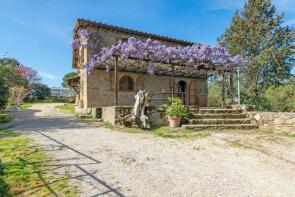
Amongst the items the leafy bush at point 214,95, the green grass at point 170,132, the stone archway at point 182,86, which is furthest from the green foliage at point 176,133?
the leafy bush at point 214,95

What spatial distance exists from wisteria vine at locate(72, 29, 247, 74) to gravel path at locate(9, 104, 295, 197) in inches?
218

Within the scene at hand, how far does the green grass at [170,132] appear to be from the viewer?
8.60 meters

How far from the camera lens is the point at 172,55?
13.5 metres

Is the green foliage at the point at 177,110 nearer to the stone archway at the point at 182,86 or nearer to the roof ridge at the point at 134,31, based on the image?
the roof ridge at the point at 134,31

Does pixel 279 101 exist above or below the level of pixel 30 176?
above

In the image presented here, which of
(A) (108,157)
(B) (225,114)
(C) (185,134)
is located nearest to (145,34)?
(B) (225,114)

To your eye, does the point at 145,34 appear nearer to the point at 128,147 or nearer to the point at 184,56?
the point at 184,56

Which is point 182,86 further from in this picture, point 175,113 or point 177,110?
point 175,113

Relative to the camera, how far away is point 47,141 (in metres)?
7.48

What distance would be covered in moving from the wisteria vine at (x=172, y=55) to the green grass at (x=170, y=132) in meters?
4.09

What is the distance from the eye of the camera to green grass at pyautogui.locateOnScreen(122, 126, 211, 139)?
8.60 m

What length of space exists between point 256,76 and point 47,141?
77.2ft

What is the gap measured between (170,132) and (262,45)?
834 inches

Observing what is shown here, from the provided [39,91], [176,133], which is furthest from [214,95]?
[39,91]
